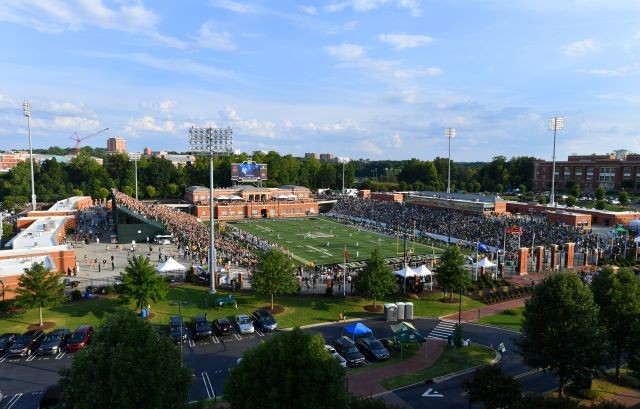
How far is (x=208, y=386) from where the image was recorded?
18.3 m

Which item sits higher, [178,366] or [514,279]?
[178,366]

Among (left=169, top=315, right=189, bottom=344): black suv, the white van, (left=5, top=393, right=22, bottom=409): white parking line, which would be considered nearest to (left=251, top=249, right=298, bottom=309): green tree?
(left=169, top=315, right=189, bottom=344): black suv

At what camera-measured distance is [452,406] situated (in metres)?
17.0

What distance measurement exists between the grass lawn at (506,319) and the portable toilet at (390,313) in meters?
4.97

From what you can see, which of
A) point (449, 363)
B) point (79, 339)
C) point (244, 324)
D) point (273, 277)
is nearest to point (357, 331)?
point (449, 363)

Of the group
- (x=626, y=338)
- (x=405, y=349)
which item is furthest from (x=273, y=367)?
(x=626, y=338)

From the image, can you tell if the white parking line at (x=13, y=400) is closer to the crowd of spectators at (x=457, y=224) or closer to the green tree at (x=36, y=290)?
the green tree at (x=36, y=290)

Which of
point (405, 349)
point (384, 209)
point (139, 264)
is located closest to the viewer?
point (405, 349)

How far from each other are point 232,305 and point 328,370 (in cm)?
1803

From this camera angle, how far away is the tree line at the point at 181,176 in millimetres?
98188

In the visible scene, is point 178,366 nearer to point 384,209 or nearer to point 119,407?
point 119,407

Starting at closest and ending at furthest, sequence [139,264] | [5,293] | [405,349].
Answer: [405,349] < [139,264] < [5,293]

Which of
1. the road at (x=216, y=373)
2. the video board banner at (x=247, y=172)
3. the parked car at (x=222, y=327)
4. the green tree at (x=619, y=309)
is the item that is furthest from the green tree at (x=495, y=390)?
the video board banner at (x=247, y=172)

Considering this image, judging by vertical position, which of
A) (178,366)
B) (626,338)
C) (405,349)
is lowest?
(405,349)
